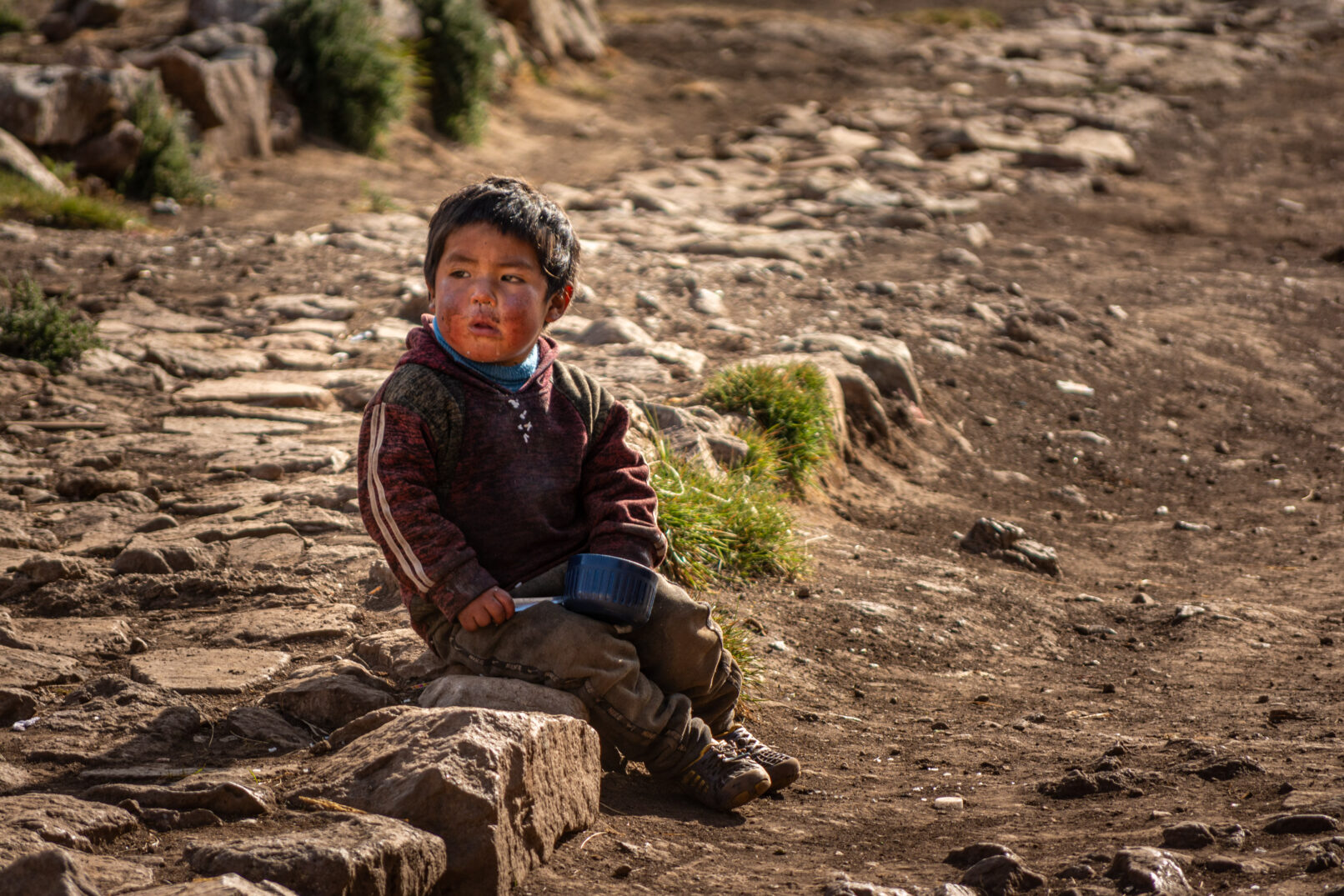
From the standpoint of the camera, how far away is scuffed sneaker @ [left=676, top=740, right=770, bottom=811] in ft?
9.07

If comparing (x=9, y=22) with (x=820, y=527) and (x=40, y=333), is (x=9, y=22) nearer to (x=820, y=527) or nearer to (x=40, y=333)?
(x=40, y=333)

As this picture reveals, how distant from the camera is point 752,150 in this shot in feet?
38.2

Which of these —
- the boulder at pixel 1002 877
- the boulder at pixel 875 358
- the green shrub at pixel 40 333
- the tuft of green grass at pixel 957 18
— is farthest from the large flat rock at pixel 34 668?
the tuft of green grass at pixel 957 18

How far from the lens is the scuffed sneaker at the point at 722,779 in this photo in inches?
109

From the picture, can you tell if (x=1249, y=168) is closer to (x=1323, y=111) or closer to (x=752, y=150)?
(x=1323, y=111)

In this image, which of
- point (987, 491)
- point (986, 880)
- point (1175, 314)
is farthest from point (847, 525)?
point (1175, 314)

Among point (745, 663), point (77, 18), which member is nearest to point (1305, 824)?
point (745, 663)

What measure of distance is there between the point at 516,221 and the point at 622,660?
103cm

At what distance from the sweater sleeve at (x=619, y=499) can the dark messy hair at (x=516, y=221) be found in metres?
0.39

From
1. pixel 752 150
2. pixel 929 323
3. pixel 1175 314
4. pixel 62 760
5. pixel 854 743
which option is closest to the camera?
pixel 62 760

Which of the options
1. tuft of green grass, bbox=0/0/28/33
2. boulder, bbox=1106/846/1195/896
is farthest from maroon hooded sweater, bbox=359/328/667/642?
tuft of green grass, bbox=0/0/28/33

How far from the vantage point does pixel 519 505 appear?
2865 mm

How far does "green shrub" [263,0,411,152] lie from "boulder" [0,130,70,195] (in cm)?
308

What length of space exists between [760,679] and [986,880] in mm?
1322
